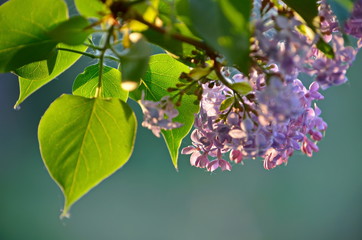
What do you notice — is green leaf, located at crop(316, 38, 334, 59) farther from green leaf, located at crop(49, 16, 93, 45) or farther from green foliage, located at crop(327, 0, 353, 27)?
green leaf, located at crop(49, 16, 93, 45)

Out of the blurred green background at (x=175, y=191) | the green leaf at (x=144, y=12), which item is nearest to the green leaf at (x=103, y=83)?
the green leaf at (x=144, y=12)

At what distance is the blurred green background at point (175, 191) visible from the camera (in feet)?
8.89

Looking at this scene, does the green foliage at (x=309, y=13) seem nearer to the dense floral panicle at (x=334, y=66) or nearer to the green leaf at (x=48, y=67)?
the dense floral panicle at (x=334, y=66)

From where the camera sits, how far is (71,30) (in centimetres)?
26

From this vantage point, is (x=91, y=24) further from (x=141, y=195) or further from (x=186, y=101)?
(x=141, y=195)

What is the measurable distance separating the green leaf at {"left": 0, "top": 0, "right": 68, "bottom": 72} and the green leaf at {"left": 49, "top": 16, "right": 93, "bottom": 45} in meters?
0.02

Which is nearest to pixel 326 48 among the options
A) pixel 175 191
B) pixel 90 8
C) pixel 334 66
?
pixel 334 66

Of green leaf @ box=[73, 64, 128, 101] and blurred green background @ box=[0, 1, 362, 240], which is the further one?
blurred green background @ box=[0, 1, 362, 240]

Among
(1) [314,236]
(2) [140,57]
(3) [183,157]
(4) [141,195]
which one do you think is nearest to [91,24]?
(2) [140,57]

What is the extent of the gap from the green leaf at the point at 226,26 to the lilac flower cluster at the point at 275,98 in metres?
0.02

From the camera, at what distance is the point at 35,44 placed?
284 millimetres

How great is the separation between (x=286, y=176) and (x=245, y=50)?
2659 millimetres

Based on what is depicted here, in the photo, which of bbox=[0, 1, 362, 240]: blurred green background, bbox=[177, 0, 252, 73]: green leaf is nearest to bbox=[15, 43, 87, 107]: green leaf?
bbox=[177, 0, 252, 73]: green leaf

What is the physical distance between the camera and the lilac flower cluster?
24 cm
